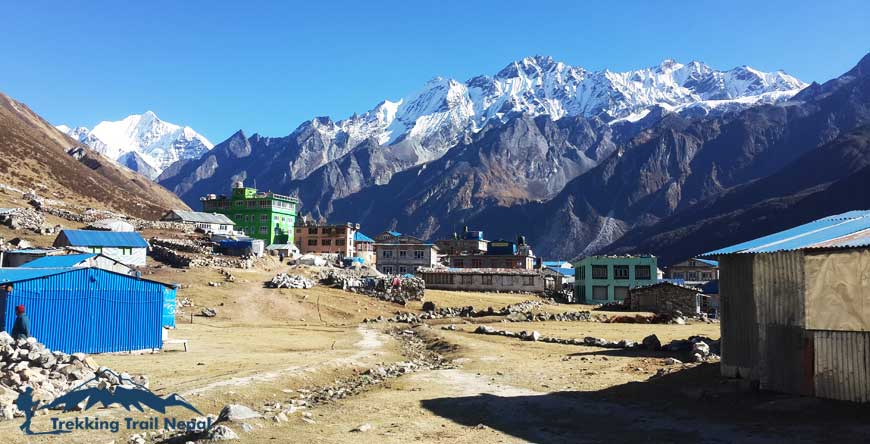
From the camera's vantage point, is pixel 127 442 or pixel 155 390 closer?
pixel 127 442

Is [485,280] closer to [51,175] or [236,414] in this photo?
[236,414]

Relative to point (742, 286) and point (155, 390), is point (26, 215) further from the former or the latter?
point (742, 286)

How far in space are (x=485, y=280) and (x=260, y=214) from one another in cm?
7551

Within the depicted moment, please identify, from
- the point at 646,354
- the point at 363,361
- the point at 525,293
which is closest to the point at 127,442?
the point at 363,361

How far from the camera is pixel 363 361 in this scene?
32.8m

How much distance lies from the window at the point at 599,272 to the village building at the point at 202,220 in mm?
73110

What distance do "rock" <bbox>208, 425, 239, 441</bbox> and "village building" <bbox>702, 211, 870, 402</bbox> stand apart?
16.2 m

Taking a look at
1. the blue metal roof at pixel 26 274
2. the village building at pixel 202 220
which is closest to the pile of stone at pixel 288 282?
the blue metal roof at pixel 26 274

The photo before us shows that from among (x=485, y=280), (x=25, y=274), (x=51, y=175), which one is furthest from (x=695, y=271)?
(x=51, y=175)

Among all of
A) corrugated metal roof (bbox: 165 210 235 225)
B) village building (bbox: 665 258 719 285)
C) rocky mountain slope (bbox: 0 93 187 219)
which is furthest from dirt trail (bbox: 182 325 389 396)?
rocky mountain slope (bbox: 0 93 187 219)

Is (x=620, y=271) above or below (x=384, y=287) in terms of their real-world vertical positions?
above

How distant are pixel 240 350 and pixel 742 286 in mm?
26289

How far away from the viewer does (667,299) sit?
80.1 metres

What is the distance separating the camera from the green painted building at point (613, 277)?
315ft
